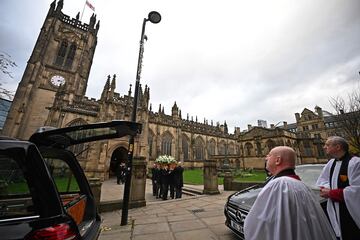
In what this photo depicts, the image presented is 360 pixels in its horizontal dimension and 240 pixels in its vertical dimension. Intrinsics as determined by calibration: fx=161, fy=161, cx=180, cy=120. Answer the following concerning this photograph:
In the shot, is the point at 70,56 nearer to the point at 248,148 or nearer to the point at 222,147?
the point at 248,148

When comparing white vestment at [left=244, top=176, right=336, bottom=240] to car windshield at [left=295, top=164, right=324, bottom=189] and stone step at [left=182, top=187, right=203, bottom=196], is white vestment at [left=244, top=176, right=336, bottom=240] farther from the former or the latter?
stone step at [left=182, top=187, right=203, bottom=196]

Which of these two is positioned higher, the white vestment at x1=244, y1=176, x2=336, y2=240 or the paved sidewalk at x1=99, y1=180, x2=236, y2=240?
the white vestment at x1=244, y1=176, x2=336, y2=240

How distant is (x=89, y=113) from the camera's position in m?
21.6

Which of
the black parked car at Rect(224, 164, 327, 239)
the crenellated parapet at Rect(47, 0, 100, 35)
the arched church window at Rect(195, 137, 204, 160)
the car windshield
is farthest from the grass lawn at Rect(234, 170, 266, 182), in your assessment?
the crenellated parapet at Rect(47, 0, 100, 35)

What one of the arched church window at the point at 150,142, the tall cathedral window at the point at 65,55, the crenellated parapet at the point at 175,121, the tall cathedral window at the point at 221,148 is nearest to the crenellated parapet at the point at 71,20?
the tall cathedral window at the point at 65,55

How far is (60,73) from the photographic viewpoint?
2536cm

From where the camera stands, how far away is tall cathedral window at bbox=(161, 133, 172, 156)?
97.9 ft

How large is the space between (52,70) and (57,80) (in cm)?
180

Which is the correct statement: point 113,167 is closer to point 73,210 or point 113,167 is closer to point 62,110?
point 62,110

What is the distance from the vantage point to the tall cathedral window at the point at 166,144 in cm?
2984

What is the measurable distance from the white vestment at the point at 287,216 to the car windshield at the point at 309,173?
124 inches

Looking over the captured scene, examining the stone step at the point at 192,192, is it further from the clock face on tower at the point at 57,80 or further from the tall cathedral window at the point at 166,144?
the clock face on tower at the point at 57,80

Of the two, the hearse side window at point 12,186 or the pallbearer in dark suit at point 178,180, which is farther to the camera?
the pallbearer in dark suit at point 178,180

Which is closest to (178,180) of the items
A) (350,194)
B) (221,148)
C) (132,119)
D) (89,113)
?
(132,119)
